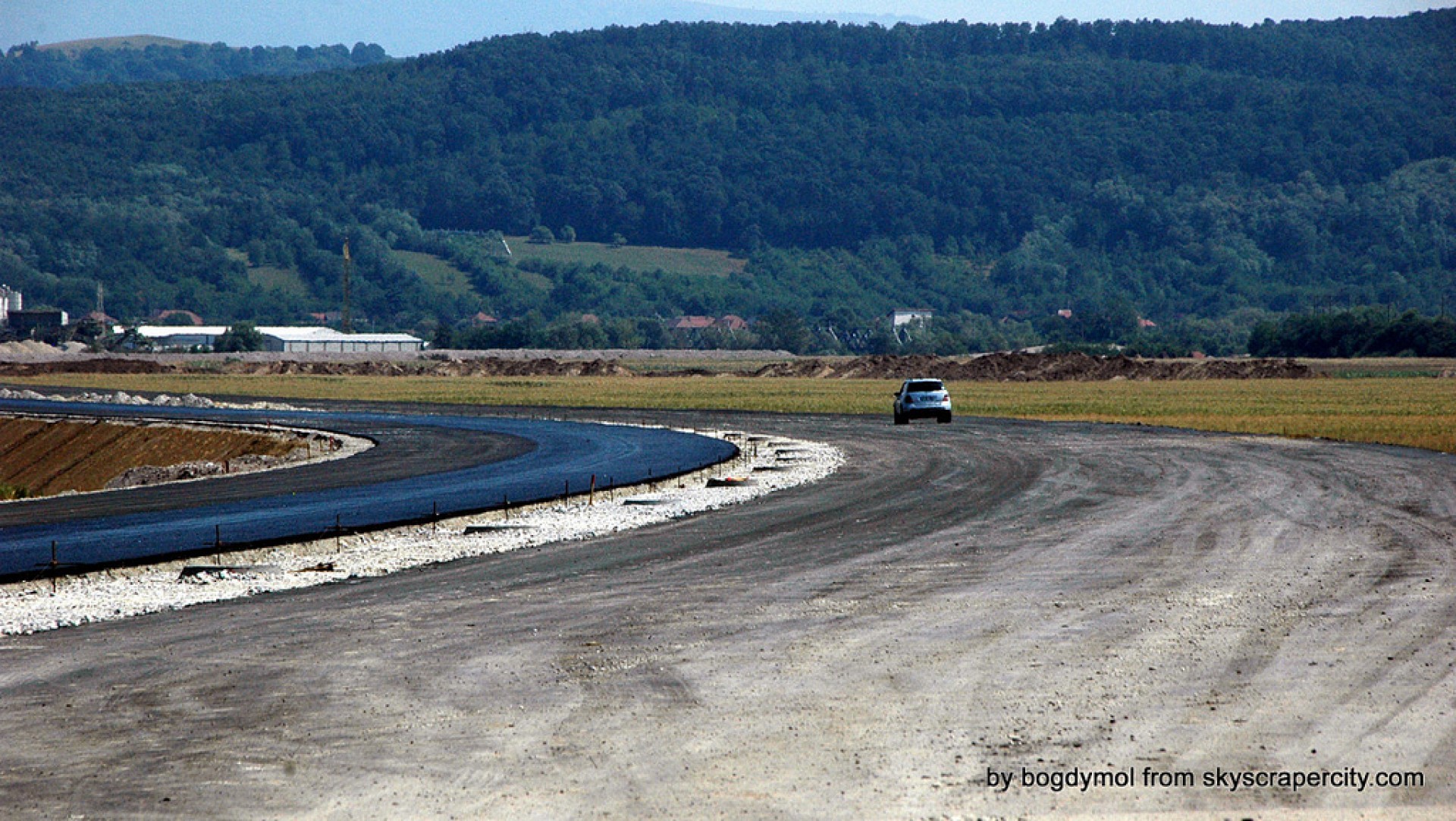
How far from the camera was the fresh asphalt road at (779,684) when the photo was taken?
33.1 ft

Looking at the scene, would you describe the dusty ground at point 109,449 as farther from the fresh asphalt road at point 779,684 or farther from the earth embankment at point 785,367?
the earth embankment at point 785,367

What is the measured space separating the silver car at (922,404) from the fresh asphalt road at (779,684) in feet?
113

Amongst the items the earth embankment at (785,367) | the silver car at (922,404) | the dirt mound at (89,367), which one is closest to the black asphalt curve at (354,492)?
the silver car at (922,404)

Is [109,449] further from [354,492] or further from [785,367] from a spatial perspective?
[785,367]

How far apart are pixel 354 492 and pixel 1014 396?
211 feet

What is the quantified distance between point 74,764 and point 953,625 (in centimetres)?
827

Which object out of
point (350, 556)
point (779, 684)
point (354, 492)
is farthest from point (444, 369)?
point (779, 684)

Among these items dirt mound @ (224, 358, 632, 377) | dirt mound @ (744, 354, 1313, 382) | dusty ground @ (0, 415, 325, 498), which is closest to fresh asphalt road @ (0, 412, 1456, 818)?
dusty ground @ (0, 415, 325, 498)

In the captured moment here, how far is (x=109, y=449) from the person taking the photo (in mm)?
56031

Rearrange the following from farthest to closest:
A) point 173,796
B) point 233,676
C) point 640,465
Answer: point 640,465, point 233,676, point 173,796

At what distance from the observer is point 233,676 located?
1373 centimetres

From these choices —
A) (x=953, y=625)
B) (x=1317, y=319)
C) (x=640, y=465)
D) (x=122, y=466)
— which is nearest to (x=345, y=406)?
(x=122, y=466)

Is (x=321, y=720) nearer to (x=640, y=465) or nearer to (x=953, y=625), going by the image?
(x=953, y=625)

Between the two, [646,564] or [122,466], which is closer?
[646,564]
